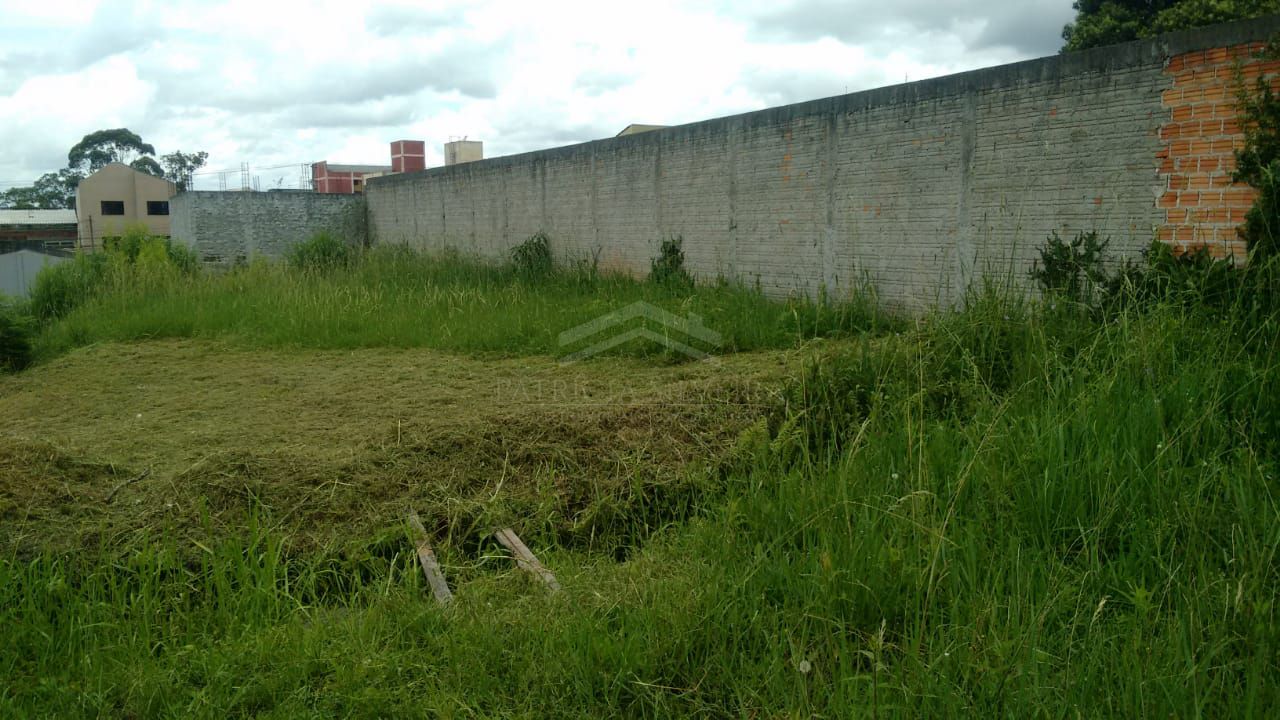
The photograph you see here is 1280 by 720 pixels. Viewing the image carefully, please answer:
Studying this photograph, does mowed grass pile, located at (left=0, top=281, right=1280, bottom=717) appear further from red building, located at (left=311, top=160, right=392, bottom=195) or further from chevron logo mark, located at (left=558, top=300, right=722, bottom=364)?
red building, located at (left=311, top=160, right=392, bottom=195)

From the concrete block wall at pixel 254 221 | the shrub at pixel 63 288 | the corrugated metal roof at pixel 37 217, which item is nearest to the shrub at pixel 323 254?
the concrete block wall at pixel 254 221

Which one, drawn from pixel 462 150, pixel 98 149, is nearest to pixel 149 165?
pixel 98 149

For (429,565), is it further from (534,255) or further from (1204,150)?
(534,255)

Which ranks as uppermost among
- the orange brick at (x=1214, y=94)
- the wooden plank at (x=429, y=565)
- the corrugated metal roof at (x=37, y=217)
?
the corrugated metal roof at (x=37, y=217)

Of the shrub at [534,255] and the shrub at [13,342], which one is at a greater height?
the shrub at [534,255]

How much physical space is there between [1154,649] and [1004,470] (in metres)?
1.05

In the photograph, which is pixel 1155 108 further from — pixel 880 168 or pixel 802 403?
pixel 802 403

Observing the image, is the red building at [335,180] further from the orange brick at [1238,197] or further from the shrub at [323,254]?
the orange brick at [1238,197]

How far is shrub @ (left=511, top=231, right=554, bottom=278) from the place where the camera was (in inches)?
532

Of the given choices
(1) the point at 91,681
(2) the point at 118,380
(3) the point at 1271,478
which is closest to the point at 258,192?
(2) the point at 118,380

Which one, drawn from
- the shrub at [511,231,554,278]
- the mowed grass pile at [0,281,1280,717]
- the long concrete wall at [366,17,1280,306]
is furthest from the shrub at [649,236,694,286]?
the mowed grass pile at [0,281,1280,717]

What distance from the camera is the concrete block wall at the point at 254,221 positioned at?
65.9 feet

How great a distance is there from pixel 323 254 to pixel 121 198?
103ft

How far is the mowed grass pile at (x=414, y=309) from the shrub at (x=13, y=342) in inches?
17.3
